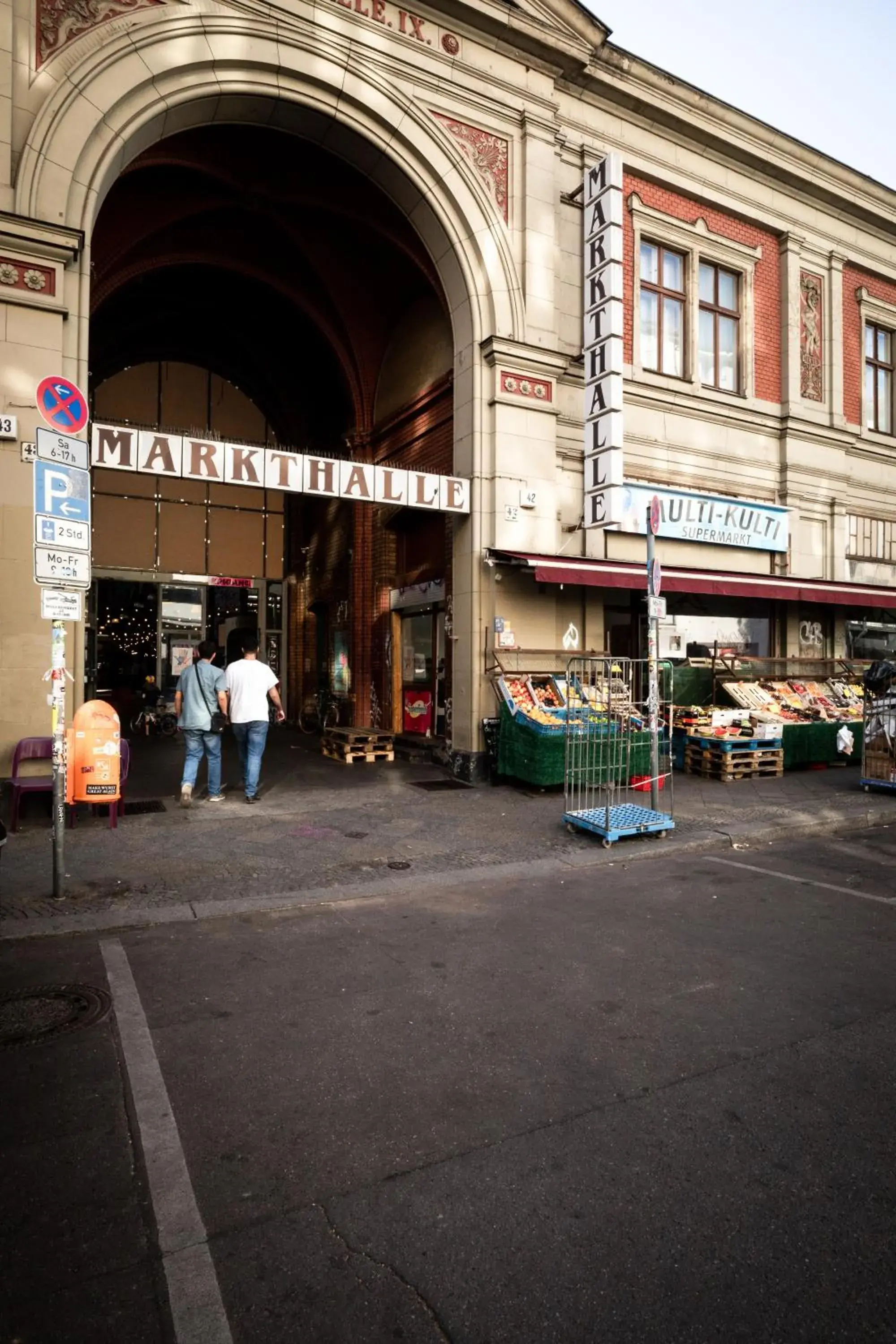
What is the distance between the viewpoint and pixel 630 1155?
2.75 metres

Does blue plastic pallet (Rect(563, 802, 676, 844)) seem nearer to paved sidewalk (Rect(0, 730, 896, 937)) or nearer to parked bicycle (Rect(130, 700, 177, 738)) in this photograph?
paved sidewalk (Rect(0, 730, 896, 937))

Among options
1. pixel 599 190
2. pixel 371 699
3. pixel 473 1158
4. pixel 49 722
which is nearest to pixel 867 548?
pixel 599 190

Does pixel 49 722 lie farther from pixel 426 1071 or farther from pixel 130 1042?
pixel 426 1071

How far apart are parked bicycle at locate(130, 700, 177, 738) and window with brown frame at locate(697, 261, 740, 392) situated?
46.6 ft

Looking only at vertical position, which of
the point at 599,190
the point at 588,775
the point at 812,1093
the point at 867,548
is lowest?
the point at 812,1093

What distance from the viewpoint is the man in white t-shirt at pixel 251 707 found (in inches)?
Result: 373

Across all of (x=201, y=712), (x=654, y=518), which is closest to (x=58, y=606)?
(x=201, y=712)

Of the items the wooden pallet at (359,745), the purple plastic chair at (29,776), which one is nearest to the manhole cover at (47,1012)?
the purple plastic chair at (29,776)

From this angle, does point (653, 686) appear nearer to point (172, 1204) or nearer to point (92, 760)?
point (92, 760)

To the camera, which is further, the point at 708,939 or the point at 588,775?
the point at 588,775

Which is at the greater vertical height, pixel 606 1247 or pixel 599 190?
pixel 599 190

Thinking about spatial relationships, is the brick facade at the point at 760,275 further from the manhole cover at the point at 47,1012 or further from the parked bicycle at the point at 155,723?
the manhole cover at the point at 47,1012

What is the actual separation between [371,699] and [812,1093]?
44.4 ft

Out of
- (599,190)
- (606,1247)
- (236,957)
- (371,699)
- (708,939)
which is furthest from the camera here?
(371,699)
